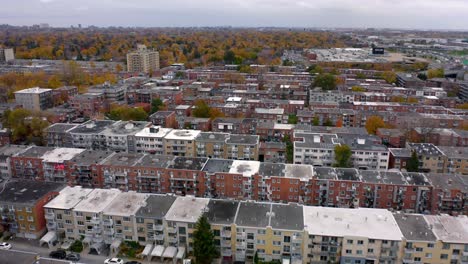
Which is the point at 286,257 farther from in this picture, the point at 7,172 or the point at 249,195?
the point at 7,172

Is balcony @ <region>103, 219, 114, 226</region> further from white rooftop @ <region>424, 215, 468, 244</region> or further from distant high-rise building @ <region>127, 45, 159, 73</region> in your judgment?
distant high-rise building @ <region>127, 45, 159, 73</region>

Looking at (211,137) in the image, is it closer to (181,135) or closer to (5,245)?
(181,135)

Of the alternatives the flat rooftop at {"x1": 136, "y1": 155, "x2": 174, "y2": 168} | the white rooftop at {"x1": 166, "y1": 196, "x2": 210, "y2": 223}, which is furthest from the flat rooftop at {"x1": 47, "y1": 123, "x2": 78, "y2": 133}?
the white rooftop at {"x1": 166, "y1": 196, "x2": 210, "y2": 223}

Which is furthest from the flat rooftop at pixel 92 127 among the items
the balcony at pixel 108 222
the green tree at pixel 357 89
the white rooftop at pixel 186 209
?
the green tree at pixel 357 89

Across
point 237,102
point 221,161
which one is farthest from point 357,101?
point 221,161

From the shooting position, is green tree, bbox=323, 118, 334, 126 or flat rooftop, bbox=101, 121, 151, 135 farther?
green tree, bbox=323, 118, 334, 126
